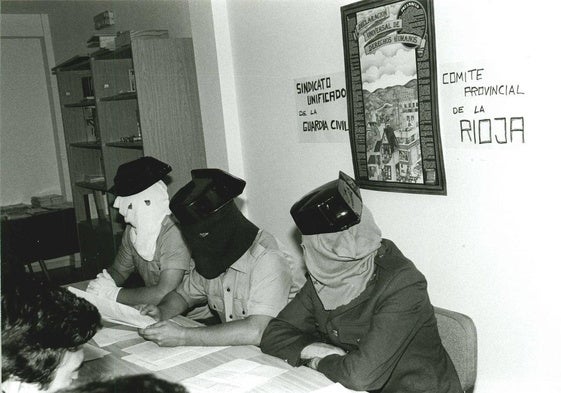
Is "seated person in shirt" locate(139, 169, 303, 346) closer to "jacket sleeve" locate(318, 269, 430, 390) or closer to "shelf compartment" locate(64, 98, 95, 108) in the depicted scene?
"jacket sleeve" locate(318, 269, 430, 390)

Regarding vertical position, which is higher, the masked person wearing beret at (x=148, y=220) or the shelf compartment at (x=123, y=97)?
the shelf compartment at (x=123, y=97)

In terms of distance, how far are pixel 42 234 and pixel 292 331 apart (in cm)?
412

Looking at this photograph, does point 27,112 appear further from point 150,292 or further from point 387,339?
point 387,339

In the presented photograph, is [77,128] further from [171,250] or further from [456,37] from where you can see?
[456,37]

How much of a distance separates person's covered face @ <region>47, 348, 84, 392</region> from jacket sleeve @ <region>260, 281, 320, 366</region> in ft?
2.19

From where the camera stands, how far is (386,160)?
264 centimetres

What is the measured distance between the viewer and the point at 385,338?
1.81 meters

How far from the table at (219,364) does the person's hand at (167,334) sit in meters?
0.12

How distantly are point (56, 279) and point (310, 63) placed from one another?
4.02m

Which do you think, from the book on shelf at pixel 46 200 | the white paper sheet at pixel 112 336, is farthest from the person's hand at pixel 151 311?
the book on shelf at pixel 46 200

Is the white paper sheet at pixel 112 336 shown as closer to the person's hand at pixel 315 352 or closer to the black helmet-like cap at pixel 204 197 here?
the black helmet-like cap at pixel 204 197

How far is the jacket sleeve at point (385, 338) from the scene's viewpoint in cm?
175

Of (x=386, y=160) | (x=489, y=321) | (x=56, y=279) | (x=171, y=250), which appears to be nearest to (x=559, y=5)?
(x=386, y=160)

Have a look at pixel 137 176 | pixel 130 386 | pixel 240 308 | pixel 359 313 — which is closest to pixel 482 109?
pixel 359 313
